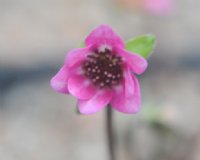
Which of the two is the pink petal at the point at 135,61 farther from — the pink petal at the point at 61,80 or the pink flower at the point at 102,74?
the pink petal at the point at 61,80

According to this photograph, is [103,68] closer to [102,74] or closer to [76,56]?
[102,74]

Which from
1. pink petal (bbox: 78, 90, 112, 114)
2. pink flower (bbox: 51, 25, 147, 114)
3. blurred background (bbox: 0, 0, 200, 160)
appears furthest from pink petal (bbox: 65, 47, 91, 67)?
blurred background (bbox: 0, 0, 200, 160)

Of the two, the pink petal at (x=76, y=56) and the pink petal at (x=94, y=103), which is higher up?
the pink petal at (x=76, y=56)

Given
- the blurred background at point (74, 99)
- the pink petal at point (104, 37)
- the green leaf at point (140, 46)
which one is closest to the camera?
the pink petal at point (104, 37)

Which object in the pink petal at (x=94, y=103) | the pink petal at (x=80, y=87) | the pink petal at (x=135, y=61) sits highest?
the pink petal at (x=135, y=61)

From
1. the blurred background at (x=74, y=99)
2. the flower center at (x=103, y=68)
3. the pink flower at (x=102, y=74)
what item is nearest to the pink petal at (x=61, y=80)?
the pink flower at (x=102, y=74)

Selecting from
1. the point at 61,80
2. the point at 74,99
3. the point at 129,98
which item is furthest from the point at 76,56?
the point at 74,99
